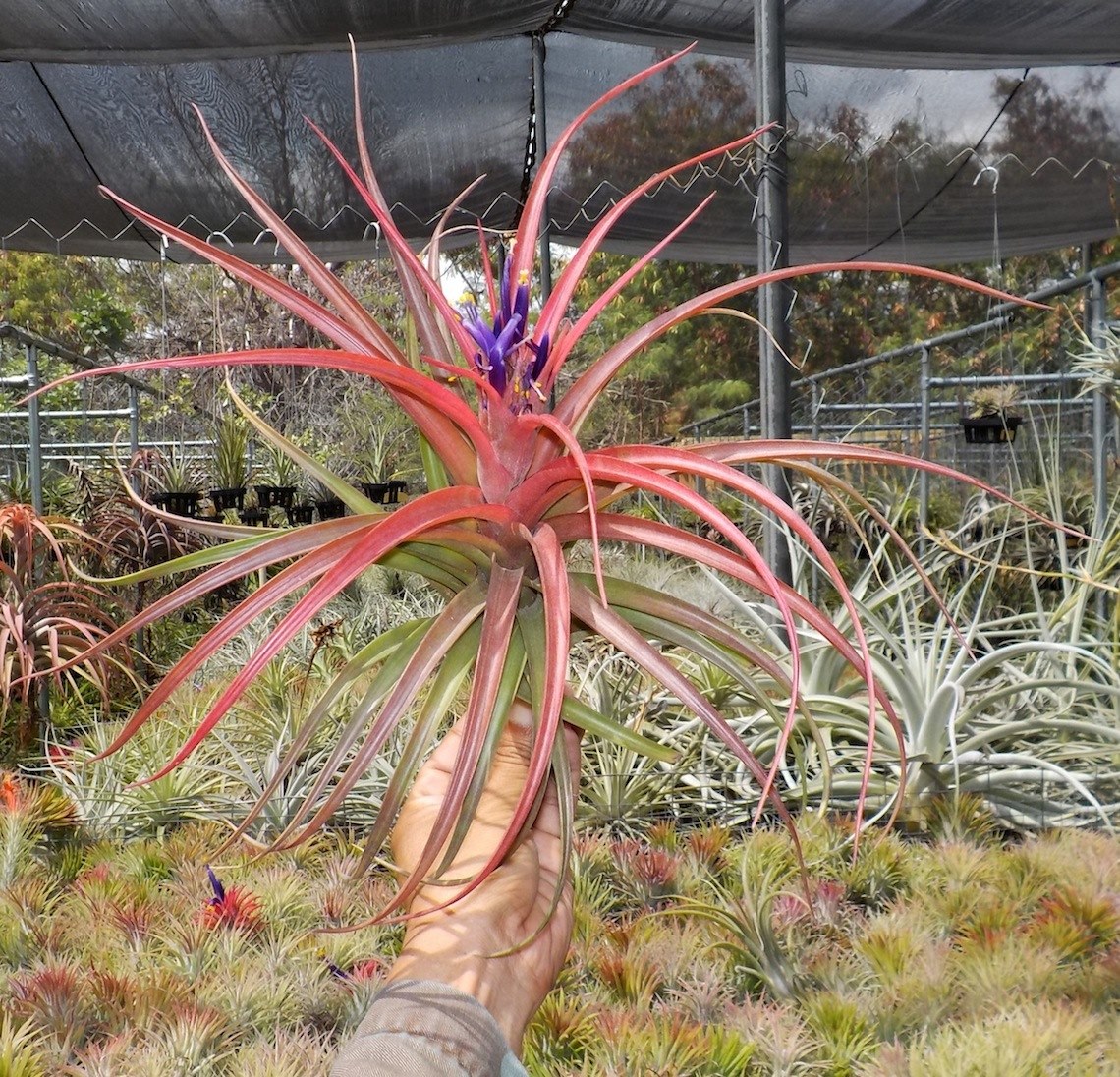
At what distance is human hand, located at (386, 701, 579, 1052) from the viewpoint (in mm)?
724

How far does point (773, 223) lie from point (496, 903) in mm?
2017

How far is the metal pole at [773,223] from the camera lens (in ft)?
7.74

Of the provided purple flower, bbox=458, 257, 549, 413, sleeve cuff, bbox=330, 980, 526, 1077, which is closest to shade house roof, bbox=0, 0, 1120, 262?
purple flower, bbox=458, 257, 549, 413

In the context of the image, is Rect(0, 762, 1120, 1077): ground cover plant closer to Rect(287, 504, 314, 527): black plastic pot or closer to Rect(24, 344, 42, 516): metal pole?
Rect(24, 344, 42, 516): metal pole

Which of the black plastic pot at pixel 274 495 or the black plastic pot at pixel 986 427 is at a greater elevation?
the black plastic pot at pixel 986 427

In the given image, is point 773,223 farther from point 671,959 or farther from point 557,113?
point 557,113

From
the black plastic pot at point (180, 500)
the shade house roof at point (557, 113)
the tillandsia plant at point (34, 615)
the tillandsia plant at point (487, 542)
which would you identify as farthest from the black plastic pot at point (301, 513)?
the tillandsia plant at point (487, 542)

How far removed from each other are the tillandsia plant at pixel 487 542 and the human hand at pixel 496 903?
29mm

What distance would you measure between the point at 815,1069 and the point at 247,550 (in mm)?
940

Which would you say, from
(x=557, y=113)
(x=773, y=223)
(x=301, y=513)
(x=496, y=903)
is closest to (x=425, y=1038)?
(x=496, y=903)

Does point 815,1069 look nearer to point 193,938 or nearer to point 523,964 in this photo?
point 523,964

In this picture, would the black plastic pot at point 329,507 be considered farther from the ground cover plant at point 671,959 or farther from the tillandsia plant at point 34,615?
the ground cover plant at point 671,959

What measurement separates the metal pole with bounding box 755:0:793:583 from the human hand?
5.02 feet

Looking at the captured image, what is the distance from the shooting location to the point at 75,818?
2.08 m
